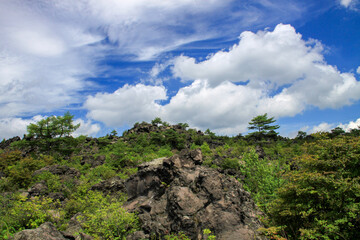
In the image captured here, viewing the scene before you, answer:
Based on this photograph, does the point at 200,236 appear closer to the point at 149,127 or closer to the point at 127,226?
the point at 127,226

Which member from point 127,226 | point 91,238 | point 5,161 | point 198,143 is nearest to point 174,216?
point 127,226

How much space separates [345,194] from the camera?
7652 millimetres

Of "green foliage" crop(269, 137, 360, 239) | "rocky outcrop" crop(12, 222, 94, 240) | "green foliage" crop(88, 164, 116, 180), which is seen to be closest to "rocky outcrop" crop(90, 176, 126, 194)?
"green foliage" crop(88, 164, 116, 180)

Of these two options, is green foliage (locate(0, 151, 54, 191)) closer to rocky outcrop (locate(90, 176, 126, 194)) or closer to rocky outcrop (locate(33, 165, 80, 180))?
rocky outcrop (locate(33, 165, 80, 180))

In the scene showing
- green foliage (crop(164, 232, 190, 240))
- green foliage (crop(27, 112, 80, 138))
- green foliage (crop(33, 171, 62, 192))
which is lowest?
green foliage (crop(164, 232, 190, 240))

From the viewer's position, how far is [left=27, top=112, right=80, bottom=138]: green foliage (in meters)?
→ 39.9

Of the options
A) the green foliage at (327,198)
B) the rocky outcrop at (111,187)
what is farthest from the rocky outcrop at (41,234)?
the rocky outcrop at (111,187)

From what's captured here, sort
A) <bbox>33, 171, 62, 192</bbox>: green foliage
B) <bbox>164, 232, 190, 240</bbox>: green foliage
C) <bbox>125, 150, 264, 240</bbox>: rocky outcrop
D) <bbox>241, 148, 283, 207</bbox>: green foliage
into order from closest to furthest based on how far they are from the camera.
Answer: <bbox>164, 232, 190, 240</bbox>: green foliage → <bbox>125, 150, 264, 240</bbox>: rocky outcrop → <bbox>241, 148, 283, 207</bbox>: green foliage → <bbox>33, 171, 62, 192</bbox>: green foliage

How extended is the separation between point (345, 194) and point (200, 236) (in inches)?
214

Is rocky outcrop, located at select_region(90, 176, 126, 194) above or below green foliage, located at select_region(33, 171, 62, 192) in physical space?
below

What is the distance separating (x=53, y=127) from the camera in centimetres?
4131

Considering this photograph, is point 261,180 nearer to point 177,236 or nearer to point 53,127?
point 177,236

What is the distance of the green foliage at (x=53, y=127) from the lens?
39938 mm

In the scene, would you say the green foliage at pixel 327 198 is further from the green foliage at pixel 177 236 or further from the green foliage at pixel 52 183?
the green foliage at pixel 52 183
